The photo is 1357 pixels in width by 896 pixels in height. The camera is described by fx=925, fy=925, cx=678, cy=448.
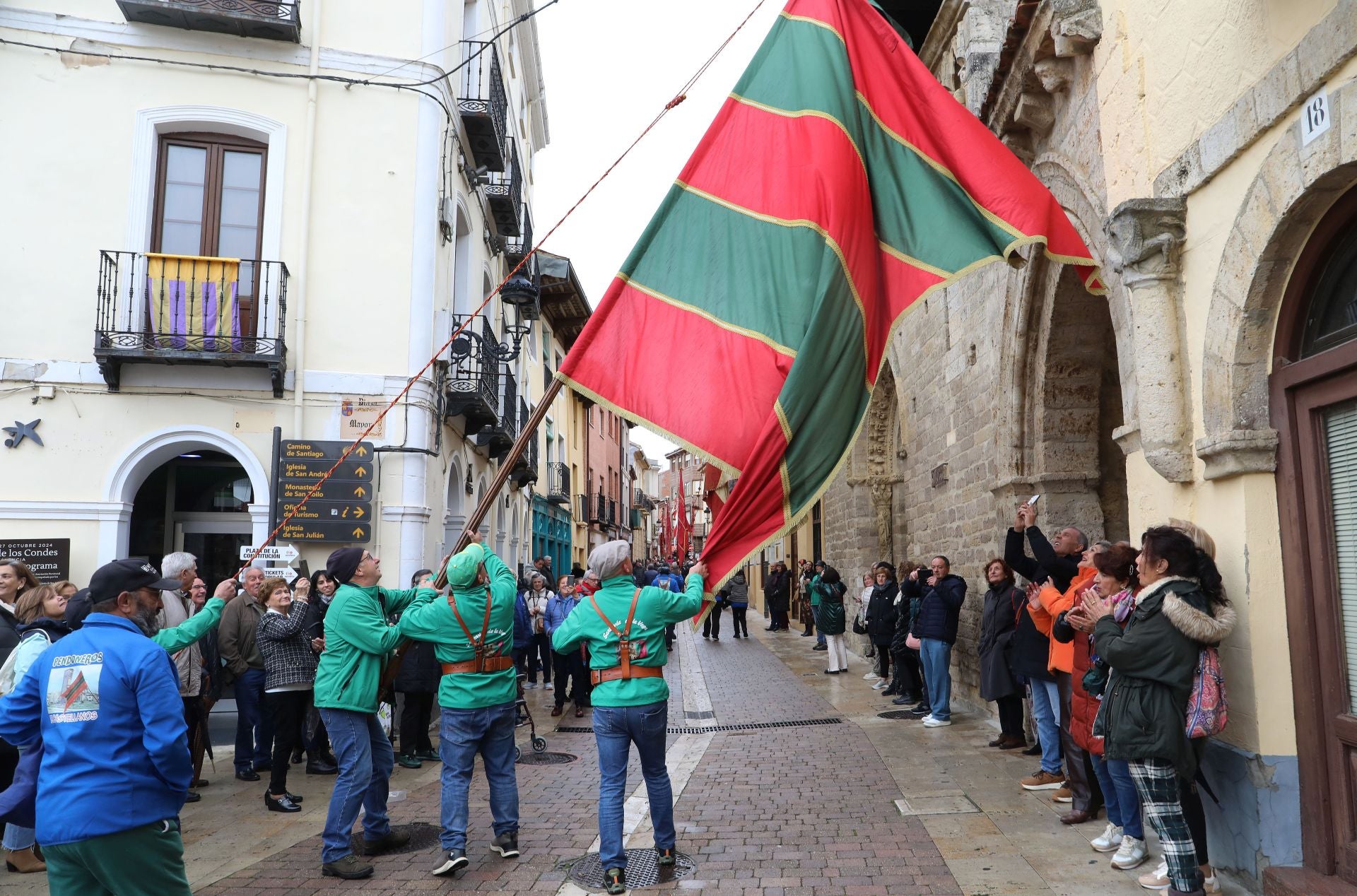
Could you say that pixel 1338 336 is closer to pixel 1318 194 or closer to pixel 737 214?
pixel 1318 194

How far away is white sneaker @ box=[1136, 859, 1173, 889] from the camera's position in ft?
14.8

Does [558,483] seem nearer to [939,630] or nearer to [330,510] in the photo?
[330,510]

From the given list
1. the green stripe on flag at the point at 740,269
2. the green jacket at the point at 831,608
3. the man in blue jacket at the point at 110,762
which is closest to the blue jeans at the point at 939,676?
the green jacket at the point at 831,608

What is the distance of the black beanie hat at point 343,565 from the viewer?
17.5 ft

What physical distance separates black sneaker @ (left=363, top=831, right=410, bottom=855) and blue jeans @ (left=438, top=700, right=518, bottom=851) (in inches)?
23.5

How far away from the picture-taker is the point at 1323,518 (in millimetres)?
4105

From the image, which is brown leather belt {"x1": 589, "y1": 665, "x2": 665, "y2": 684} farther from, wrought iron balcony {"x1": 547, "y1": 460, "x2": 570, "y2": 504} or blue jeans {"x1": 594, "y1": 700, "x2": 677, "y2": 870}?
wrought iron balcony {"x1": 547, "y1": 460, "x2": 570, "y2": 504}

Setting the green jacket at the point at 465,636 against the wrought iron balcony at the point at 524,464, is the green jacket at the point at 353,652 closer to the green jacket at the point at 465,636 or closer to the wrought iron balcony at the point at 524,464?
the green jacket at the point at 465,636

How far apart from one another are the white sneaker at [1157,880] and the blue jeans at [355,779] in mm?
4138

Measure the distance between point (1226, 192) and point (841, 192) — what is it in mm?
1864

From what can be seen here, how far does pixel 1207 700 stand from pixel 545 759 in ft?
19.5

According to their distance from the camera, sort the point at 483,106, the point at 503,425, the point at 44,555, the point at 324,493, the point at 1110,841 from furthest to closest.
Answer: the point at 503,425
the point at 483,106
the point at 324,493
the point at 44,555
the point at 1110,841

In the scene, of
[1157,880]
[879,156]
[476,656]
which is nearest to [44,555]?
[476,656]

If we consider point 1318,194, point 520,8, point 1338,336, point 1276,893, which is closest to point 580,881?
point 1276,893
